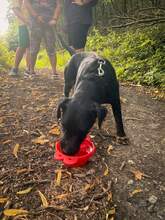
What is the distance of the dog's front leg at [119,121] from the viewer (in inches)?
155

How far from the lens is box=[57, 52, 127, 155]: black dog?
3268mm

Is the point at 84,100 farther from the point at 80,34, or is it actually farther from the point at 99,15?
the point at 99,15

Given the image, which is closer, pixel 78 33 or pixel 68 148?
pixel 68 148

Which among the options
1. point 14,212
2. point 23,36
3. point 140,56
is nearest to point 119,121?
point 14,212

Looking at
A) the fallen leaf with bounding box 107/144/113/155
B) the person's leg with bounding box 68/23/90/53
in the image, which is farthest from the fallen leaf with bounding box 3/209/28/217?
the person's leg with bounding box 68/23/90/53

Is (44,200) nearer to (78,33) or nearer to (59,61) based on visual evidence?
(78,33)

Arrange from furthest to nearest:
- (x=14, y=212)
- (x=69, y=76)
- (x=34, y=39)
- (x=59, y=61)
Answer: (x=59, y=61)
(x=34, y=39)
(x=69, y=76)
(x=14, y=212)

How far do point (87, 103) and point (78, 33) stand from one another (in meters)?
3.32

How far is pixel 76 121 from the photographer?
10.6 ft

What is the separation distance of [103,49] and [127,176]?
28.0 feet

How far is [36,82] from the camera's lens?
6.99m

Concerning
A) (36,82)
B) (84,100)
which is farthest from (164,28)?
(84,100)

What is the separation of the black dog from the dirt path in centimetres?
32

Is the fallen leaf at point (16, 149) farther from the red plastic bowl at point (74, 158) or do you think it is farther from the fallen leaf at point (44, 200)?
the fallen leaf at point (44, 200)
